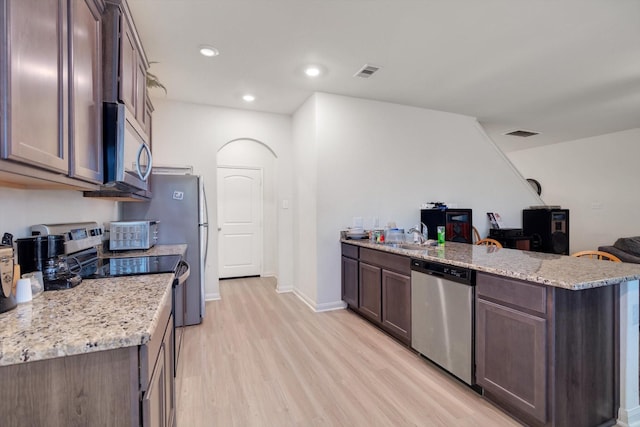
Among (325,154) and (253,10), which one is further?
(325,154)

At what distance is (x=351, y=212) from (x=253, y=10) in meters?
2.42

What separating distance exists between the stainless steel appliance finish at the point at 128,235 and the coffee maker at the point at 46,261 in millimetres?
1433

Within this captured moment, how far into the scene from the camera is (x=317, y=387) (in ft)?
7.22

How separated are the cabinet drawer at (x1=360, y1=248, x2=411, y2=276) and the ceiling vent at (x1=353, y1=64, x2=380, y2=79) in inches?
73.3

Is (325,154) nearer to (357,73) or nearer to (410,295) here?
(357,73)

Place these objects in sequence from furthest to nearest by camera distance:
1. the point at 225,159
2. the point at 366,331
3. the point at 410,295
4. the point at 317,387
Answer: the point at 225,159 → the point at 366,331 → the point at 410,295 → the point at 317,387

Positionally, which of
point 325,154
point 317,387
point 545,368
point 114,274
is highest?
point 325,154

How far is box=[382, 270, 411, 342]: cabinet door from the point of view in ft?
8.87

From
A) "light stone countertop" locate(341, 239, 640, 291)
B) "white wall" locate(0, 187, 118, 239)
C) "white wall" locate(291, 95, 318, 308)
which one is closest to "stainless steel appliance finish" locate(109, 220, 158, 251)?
"white wall" locate(0, 187, 118, 239)

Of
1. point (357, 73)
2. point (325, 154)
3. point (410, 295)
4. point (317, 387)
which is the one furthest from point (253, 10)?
point (317, 387)

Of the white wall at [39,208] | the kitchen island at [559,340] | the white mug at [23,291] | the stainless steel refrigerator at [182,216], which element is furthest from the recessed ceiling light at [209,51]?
the kitchen island at [559,340]

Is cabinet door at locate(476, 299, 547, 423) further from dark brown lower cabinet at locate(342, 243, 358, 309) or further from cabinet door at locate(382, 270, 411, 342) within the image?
dark brown lower cabinet at locate(342, 243, 358, 309)

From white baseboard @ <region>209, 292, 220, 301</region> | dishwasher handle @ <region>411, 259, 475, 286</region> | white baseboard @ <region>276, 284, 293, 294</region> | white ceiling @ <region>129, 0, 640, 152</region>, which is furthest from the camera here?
white baseboard @ <region>276, 284, 293, 294</region>

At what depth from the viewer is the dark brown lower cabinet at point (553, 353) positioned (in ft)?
5.34
